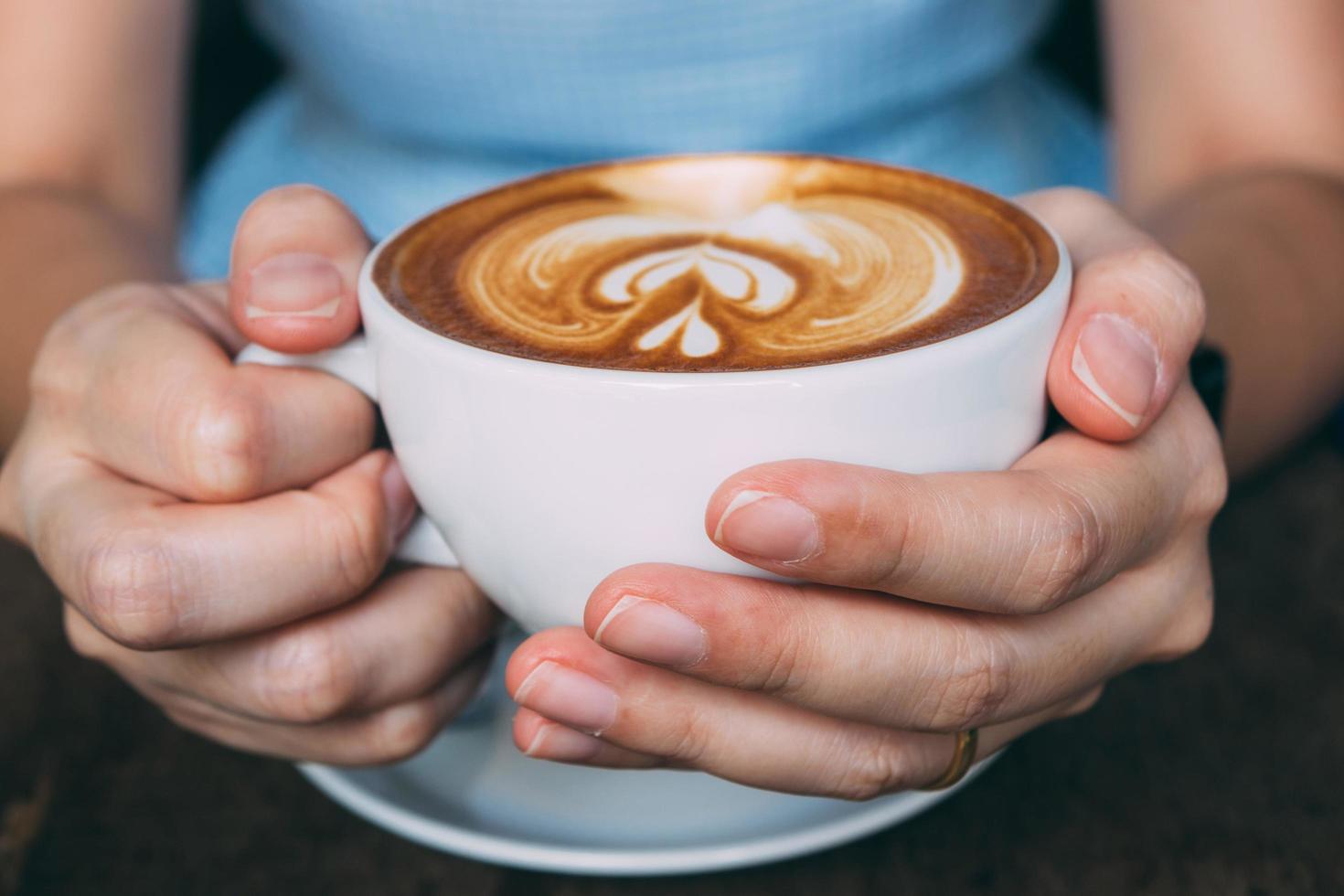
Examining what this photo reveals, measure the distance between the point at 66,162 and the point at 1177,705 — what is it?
3.50 ft

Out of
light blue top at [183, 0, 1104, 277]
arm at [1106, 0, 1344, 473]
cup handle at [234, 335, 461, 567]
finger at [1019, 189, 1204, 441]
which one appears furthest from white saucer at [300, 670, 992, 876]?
light blue top at [183, 0, 1104, 277]

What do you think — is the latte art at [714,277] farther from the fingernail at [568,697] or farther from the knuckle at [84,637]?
the knuckle at [84,637]

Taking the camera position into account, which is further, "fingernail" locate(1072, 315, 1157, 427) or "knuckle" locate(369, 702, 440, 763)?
"knuckle" locate(369, 702, 440, 763)

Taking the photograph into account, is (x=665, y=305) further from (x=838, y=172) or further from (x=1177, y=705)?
(x=1177, y=705)

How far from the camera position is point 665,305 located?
513mm

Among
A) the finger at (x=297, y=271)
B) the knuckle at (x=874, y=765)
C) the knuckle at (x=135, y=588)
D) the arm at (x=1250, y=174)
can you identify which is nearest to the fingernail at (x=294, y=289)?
the finger at (x=297, y=271)

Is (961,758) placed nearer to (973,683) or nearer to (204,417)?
(973,683)

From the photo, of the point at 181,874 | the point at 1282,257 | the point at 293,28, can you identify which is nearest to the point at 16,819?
the point at 181,874

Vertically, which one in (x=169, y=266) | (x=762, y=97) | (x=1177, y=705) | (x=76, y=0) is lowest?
(x=1177, y=705)

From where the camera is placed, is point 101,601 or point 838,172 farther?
point 838,172

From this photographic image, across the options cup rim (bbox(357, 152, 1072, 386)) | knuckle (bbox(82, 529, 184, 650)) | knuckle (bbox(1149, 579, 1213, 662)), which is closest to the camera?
cup rim (bbox(357, 152, 1072, 386))

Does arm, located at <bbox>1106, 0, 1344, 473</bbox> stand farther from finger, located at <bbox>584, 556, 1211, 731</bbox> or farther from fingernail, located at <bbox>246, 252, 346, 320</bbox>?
fingernail, located at <bbox>246, 252, 346, 320</bbox>

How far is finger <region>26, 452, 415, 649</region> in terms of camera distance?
49 cm

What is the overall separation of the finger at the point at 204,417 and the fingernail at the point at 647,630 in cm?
20
